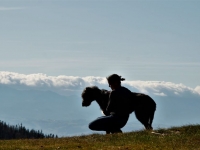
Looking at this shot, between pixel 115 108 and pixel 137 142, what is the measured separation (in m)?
3.42

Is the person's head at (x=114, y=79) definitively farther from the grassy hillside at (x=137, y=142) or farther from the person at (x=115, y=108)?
the grassy hillside at (x=137, y=142)

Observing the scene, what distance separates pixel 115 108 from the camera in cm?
2355

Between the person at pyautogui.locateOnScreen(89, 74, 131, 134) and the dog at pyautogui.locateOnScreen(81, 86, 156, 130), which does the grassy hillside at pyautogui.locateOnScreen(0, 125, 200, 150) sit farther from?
the dog at pyautogui.locateOnScreen(81, 86, 156, 130)

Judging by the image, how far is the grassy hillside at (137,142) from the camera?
62.1ft

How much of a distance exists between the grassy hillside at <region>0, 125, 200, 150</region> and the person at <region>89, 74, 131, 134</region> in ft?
2.19

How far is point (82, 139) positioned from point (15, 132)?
17675 cm

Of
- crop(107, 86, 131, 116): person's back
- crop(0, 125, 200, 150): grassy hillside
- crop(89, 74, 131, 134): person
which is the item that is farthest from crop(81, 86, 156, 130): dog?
crop(0, 125, 200, 150): grassy hillside

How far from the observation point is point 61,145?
19.9 metres

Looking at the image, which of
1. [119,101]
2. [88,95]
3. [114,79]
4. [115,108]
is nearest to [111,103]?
[115,108]

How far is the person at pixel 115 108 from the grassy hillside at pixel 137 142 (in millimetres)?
668

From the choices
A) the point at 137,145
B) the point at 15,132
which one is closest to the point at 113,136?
the point at 137,145

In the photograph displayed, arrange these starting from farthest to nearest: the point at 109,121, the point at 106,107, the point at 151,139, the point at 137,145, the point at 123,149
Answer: the point at 106,107, the point at 109,121, the point at 151,139, the point at 137,145, the point at 123,149

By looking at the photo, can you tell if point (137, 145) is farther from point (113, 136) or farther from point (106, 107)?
point (106, 107)

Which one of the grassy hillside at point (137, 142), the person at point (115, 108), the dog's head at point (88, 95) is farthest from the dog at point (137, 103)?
the grassy hillside at point (137, 142)
